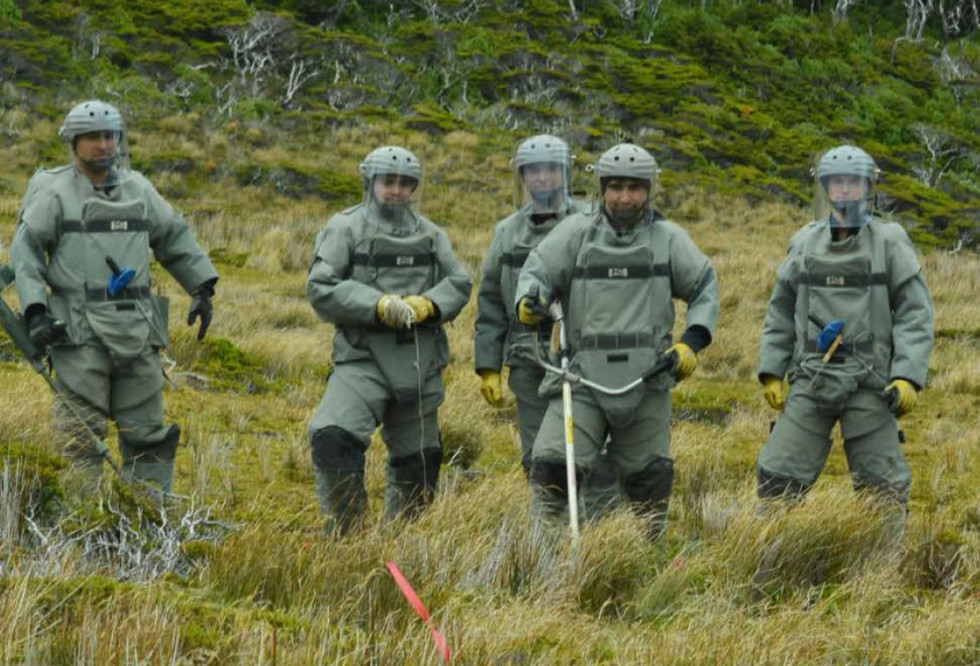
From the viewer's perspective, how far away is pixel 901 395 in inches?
250

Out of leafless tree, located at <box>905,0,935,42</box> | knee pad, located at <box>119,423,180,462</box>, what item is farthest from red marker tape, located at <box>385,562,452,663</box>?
leafless tree, located at <box>905,0,935,42</box>

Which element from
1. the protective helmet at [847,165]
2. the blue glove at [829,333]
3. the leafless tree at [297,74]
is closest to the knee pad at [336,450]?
the blue glove at [829,333]

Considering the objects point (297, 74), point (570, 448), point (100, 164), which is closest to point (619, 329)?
point (570, 448)

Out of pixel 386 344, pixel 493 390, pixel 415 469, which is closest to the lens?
pixel 386 344

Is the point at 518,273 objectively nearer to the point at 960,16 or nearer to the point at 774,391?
the point at 774,391

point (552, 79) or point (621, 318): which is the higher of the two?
point (552, 79)

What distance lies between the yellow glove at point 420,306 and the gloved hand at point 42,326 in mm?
1641

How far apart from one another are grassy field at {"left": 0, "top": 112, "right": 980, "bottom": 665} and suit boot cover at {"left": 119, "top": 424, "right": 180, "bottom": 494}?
0.63ft

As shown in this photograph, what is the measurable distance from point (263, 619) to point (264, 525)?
1.08m

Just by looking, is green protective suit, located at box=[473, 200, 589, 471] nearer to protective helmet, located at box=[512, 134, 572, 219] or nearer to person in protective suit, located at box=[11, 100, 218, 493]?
protective helmet, located at box=[512, 134, 572, 219]

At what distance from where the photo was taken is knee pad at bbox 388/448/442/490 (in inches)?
268

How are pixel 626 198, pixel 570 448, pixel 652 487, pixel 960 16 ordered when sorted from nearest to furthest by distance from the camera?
pixel 570 448 → pixel 626 198 → pixel 652 487 → pixel 960 16

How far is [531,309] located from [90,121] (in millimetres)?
2319

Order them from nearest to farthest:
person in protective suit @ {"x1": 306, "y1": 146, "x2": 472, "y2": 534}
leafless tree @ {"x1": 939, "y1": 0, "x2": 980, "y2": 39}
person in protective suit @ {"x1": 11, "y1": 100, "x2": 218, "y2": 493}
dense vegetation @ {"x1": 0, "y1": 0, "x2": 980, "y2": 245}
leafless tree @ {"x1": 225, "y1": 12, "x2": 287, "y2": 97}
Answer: person in protective suit @ {"x1": 11, "y1": 100, "x2": 218, "y2": 493}
person in protective suit @ {"x1": 306, "y1": 146, "x2": 472, "y2": 534}
dense vegetation @ {"x1": 0, "y1": 0, "x2": 980, "y2": 245}
leafless tree @ {"x1": 225, "y1": 12, "x2": 287, "y2": 97}
leafless tree @ {"x1": 939, "y1": 0, "x2": 980, "y2": 39}
